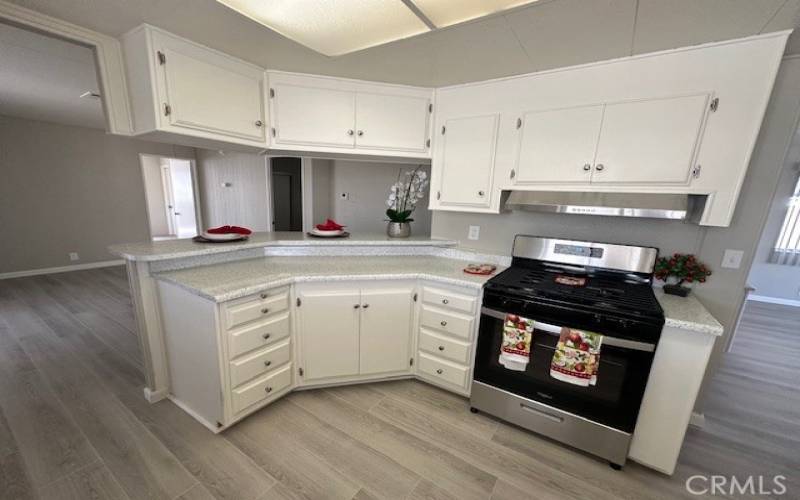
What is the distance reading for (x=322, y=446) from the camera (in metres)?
1.65

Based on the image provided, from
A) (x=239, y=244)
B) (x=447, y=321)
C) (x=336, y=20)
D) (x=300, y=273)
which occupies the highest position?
(x=336, y=20)

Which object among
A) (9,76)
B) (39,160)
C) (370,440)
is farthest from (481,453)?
(39,160)

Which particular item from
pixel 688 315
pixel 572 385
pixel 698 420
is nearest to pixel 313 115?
pixel 572 385

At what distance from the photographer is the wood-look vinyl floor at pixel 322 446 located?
1.42 m

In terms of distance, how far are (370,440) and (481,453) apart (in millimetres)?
641

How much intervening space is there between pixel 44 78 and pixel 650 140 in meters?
4.88

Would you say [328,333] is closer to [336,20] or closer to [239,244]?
[239,244]

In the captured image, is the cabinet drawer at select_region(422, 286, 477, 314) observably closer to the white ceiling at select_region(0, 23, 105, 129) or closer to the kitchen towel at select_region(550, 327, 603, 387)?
the kitchen towel at select_region(550, 327, 603, 387)

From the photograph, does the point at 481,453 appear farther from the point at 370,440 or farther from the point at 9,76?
the point at 9,76

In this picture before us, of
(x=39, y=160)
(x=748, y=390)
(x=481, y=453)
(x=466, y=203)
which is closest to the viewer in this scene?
(x=481, y=453)

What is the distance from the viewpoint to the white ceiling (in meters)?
2.05

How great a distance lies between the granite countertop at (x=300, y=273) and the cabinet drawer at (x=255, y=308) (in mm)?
62

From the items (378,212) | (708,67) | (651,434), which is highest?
(708,67)

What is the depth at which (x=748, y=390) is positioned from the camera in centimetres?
234
